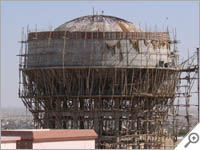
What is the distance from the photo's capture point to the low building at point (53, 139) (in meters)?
32.0

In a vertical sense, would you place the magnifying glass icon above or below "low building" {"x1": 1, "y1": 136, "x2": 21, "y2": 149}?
above

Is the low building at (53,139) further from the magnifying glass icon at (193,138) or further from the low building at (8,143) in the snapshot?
the magnifying glass icon at (193,138)

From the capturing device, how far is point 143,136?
171 feet

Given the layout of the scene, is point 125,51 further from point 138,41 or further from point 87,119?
point 87,119

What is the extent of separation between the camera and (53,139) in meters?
33.2

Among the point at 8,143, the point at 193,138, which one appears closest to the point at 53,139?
the point at 8,143

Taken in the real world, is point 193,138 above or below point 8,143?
above

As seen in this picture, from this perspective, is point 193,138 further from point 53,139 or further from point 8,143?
point 53,139

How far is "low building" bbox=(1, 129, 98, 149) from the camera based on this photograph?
105 feet

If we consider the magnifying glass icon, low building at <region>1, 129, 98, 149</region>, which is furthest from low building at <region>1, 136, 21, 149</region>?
the magnifying glass icon

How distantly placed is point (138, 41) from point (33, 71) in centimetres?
856

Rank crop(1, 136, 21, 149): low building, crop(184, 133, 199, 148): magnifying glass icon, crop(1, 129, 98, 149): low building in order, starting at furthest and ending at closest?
1. crop(1, 129, 98, 149): low building
2. crop(1, 136, 21, 149): low building
3. crop(184, 133, 199, 148): magnifying glass icon

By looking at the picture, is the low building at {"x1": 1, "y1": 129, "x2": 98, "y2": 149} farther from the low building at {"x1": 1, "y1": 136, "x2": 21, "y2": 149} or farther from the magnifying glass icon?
the magnifying glass icon

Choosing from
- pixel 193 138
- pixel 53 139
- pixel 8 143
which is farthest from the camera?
pixel 53 139
